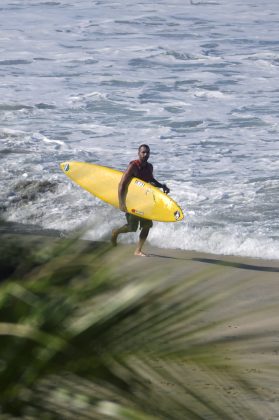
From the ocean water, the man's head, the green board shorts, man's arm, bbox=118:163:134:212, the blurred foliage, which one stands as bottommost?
the ocean water

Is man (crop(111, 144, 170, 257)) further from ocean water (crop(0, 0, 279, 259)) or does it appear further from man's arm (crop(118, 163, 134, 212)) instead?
Answer: ocean water (crop(0, 0, 279, 259))

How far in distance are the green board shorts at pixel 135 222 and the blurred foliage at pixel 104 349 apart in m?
8.14

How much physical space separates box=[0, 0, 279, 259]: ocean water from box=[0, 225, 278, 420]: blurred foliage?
0.18m

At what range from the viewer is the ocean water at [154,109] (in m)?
13.8

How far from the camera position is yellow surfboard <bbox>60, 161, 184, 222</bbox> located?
34.2ft

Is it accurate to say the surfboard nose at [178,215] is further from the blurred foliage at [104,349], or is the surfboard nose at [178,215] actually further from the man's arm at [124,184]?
the blurred foliage at [104,349]

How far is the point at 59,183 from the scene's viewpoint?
50.0 feet

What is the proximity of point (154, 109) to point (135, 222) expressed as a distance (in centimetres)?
1296

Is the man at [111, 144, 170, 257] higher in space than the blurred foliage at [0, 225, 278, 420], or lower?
lower

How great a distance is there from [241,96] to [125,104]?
9.75 ft

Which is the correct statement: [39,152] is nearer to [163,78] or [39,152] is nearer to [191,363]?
[163,78]

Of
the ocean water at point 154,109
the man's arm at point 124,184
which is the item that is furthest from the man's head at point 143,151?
the ocean water at point 154,109

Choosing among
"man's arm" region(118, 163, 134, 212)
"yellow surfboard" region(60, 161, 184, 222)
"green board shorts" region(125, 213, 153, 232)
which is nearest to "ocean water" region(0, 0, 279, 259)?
"yellow surfboard" region(60, 161, 184, 222)

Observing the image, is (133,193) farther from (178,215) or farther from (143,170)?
(178,215)
